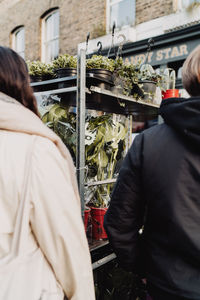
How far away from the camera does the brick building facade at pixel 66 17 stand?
7199 millimetres

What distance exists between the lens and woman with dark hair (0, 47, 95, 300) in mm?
1105

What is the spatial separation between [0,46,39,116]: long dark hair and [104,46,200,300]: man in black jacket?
0.60 m

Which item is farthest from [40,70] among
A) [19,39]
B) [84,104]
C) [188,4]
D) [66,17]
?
[19,39]

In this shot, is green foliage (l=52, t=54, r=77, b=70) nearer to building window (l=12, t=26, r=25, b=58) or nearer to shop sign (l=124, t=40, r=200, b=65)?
shop sign (l=124, t=40, r=200, b=65)

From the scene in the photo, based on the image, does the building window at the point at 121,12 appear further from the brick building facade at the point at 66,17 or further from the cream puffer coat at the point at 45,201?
the cream puffer coat at the point at 45,201

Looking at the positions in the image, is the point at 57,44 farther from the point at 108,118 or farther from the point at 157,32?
the point at 108,118

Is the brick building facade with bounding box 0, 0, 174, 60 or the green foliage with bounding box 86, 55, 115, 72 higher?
the brick building facade with bounding box 0, 0, 174, 60

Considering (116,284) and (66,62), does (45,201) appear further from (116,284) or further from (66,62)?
(116,284)

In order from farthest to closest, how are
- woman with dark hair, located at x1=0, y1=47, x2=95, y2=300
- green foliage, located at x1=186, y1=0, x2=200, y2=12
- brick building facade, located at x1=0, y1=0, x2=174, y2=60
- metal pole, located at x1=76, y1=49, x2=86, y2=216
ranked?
brick building facade, located at x1=0, y1=0, x2=174, y2=60 → green foliage, located at x1=186, y1=0, x2=200, y2=12 → metal pole, located at x1=76, y1=49, x2=86, y2=216 → woman with dark hair, located at x1=0, y1=47, x2=95, y2=300

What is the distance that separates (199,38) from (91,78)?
502cm

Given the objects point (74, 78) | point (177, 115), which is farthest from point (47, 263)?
point (74, 78)

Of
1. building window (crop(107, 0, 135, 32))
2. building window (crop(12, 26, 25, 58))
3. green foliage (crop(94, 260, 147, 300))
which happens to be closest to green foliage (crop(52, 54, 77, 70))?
green foliage (crop(94, 260, 147, 300))

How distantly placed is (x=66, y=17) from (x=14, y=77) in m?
8.91

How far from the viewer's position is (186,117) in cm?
124
